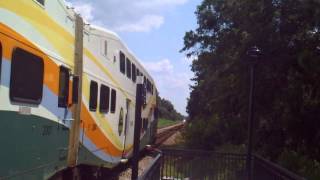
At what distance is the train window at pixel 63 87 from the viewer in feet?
33.8

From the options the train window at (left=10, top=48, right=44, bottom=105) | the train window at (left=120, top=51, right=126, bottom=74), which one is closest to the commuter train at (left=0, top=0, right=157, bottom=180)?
the train window at (left=10, top=48, right=44, bottom=105)

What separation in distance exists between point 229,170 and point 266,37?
19.4 feet

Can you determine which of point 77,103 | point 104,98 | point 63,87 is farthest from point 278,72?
point 63,87

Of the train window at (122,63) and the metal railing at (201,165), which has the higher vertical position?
the train window at (122,63)

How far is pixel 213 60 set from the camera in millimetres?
28266

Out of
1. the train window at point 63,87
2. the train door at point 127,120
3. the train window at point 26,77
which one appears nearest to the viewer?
the train window at point 26,77

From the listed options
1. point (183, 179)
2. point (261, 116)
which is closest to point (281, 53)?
point (261, 116)

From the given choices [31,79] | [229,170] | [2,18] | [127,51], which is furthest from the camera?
[127,51]

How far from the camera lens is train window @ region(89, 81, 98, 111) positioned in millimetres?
12719

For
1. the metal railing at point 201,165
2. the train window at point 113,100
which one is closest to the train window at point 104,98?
the train window at point 113,100

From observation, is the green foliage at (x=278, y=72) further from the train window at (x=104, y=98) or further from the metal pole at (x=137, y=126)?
the metal pole at (x=137, y=126)

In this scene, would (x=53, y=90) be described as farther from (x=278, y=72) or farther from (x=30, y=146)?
(x=278, y=72)

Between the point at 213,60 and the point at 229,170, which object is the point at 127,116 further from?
the point at 213,60

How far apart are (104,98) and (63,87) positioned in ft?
12.4
